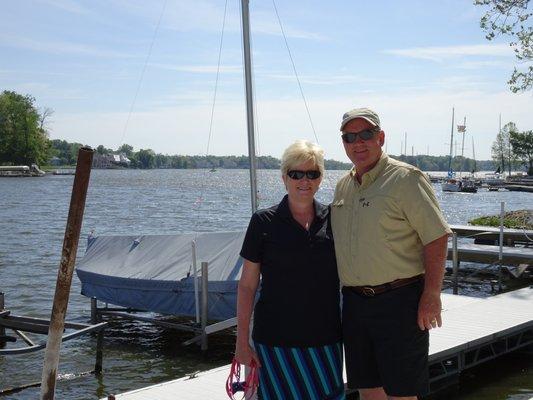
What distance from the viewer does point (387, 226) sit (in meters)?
4.13

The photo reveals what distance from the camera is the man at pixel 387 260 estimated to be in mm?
4090

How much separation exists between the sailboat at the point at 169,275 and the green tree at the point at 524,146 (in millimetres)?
113057

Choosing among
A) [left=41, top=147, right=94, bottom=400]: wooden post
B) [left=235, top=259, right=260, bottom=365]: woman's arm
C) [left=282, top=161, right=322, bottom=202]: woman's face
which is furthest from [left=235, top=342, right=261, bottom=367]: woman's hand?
[left=41, top=147, right=94, bottom=400]: wooden post

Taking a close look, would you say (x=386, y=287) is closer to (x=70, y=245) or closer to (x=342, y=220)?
(x=342, y=220)

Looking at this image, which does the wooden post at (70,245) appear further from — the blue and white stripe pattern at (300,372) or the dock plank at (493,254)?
the dock plank at (493,254)

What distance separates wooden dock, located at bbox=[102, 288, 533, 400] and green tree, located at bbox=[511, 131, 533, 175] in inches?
4429

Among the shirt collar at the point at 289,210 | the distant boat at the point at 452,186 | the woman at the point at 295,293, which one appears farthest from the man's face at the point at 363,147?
the distant boat at the point at 452,186

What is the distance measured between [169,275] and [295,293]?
922 cm

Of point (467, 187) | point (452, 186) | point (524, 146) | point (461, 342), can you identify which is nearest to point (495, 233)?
point (461, 342)

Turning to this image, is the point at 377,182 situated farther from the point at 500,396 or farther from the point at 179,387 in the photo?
the point at 500,396

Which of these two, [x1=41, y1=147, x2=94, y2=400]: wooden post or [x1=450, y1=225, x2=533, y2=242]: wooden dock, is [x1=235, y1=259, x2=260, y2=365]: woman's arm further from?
[x1=450, y1=225, x2=533, y2=242]: wooden dock

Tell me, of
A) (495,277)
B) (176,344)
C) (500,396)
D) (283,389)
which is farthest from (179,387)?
(495,277)

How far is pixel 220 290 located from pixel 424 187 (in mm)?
8434

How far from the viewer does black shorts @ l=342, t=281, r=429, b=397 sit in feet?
13.8
